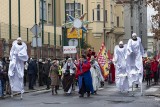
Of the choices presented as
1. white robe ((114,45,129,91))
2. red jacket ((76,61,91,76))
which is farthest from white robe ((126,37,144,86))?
red jacket ((76,61,91,76))

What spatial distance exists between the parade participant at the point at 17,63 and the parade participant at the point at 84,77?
2433 mm

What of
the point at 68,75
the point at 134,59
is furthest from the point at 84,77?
the point at 134,59

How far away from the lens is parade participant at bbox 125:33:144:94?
2339cm

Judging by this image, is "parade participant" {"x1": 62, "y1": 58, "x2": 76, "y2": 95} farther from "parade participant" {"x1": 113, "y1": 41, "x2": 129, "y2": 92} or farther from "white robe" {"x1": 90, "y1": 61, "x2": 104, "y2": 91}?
"parade participant" {"x1": 113, "y1": 41, "x2": 129, "y2": 92}

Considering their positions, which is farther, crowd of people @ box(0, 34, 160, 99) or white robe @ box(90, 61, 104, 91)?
white robe @ box(90, 61, 104, 91)

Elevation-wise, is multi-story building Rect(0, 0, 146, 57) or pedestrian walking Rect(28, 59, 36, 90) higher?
multi-story building Rect(0, 0, 146, 57)

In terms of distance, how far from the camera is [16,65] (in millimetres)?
22906

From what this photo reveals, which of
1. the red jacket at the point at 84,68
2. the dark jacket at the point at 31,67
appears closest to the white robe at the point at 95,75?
the red jacket at the point at 84,68

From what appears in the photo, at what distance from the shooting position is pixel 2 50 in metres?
32.1

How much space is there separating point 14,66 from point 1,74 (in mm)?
893

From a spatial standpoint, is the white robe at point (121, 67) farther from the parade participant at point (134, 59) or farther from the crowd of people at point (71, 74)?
the parade participant at point (134, 59)

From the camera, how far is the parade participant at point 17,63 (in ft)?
74.1

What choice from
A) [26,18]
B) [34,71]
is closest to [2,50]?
[34,71]

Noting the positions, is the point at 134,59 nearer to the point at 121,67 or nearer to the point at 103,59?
the point at 121,67
